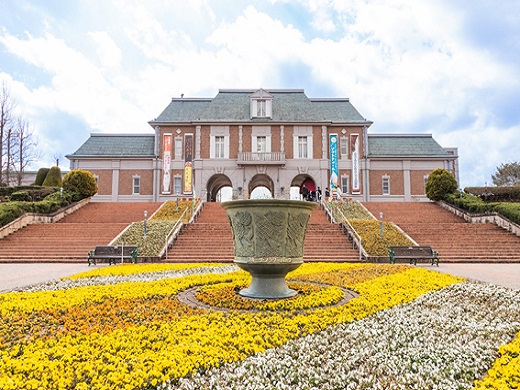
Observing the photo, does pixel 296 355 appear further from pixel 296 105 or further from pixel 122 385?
pixel 296 105

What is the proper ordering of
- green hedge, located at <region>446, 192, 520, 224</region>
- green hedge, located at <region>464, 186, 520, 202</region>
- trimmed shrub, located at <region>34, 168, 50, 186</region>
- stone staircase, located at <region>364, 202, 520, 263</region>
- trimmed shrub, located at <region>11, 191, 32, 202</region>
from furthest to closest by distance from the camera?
1. trimmed shrub, located at <region>34, 168, 50, 186</region>
2. green hedge, located at <region>464, 186, 520, 202</region>
3. trimmed shrub, located at <region>11, 191, 32, 202</region>
4. green hedge, located at <region>446, 192, 520, 224</region>
5. stone staircase, located at <region>364, 202, 520, 263</region>

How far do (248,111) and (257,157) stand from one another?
5.73 meters

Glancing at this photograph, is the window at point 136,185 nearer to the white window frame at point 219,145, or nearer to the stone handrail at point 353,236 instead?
the white window frame at point 219,145

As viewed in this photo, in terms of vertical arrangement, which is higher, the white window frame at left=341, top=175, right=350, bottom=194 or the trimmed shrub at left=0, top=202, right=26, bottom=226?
the white window frame at left=341, top=175, right=350, bottom=194

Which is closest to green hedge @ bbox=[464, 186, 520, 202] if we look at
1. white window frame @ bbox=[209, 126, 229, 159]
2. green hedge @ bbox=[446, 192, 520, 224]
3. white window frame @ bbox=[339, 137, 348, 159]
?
green hedge @ bbox=[446, 192, 520, 224]

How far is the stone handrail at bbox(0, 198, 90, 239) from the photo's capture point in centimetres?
1859

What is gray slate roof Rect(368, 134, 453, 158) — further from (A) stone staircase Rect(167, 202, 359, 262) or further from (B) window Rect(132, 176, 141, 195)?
(B) window Rect(132, 176, 141, 195)

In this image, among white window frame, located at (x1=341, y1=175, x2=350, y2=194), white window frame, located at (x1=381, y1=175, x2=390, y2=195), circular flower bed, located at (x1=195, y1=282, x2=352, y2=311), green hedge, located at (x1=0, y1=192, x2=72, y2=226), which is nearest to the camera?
circular flower bed, located at (x1=195, y1=282, x2=352, y2=311)

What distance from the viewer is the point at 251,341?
4496mm

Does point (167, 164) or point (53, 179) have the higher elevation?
point (167, 164)

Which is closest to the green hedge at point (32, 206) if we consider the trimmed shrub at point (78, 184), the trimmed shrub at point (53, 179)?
the trimmed shrub at point (78, 184)

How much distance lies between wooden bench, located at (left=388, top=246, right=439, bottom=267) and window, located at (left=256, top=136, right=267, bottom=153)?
2245 centimetres

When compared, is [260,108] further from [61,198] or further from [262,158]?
[61,198]

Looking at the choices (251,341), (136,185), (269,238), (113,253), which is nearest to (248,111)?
(136,185)
